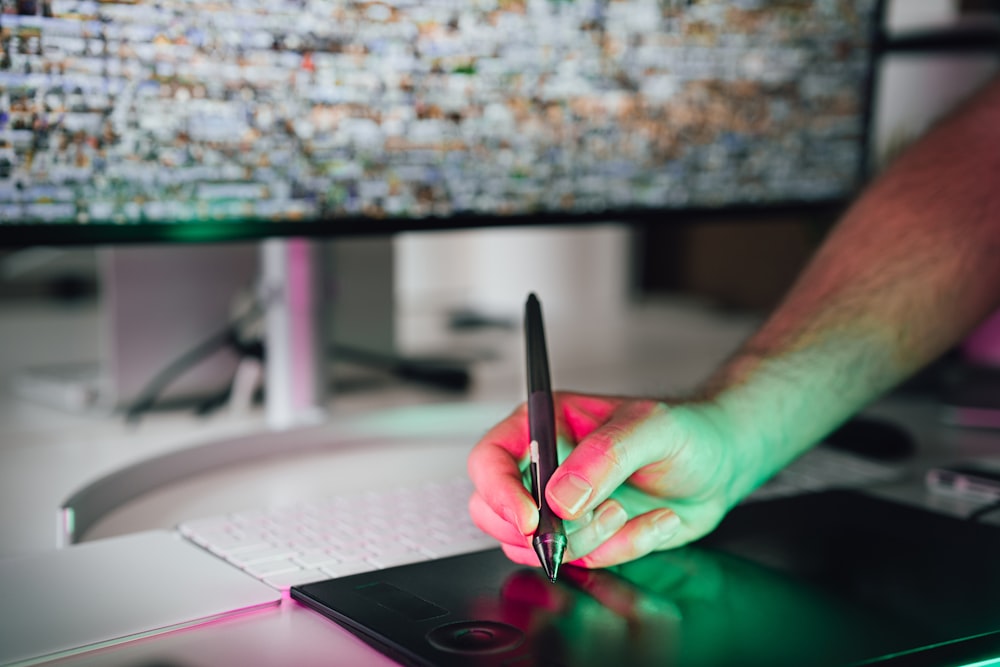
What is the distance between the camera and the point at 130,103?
576mm

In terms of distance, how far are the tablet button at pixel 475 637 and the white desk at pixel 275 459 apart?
2cm

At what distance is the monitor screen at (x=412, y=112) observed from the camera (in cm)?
56

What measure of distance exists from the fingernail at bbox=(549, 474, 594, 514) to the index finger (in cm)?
1

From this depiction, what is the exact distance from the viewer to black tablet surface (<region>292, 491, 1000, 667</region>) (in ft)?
1.17

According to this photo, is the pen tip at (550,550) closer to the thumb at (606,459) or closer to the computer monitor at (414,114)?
the thumb at (606,459)

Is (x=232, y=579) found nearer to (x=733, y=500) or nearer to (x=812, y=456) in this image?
(x=733, y=500)

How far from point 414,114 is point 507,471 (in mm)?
314

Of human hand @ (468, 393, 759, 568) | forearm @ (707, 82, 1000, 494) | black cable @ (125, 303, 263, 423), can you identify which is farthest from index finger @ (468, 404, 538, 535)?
black cable @ (125, 303, 263, 423)

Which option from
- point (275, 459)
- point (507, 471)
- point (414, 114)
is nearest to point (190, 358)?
point (275, 459)

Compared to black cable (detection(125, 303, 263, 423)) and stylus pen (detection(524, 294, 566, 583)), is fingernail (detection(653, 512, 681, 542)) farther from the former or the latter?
→ black cable (detection(125, 303, 263, 423))

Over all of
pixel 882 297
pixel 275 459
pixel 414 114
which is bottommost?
pixel 275 459

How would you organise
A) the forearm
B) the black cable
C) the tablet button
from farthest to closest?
1. the black cable
2. the forearm
3. the tablet button

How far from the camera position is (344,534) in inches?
19.5

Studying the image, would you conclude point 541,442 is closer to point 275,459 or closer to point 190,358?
point 275,459
